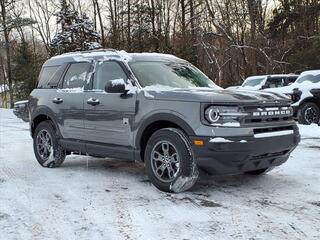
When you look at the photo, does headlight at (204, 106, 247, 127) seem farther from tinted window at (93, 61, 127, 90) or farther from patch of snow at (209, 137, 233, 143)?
tinted window at (93, 61, 127, 90)

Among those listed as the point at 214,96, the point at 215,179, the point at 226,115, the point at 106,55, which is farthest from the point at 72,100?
the point at 226,115

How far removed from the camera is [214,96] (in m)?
5.34

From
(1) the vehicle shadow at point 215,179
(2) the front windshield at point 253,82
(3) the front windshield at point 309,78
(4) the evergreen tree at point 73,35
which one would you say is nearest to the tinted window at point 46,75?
(1) the vehicle shadow at point 215,179

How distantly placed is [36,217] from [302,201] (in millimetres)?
2933

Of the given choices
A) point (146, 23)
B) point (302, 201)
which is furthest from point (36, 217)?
point (146, 23)

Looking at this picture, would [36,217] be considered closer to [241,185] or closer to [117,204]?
[117,204]

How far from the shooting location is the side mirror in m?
6.09

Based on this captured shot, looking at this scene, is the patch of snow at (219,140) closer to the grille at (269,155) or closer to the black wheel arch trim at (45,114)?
the grille at (269,155)

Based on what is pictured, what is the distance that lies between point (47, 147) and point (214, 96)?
3.56 m

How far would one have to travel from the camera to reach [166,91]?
5.75 m

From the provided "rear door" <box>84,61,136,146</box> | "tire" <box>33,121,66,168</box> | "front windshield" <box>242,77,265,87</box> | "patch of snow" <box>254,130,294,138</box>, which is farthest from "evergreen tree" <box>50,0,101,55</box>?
"patch of snow" <box>254,130,294,138</box>

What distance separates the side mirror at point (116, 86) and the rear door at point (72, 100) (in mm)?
872

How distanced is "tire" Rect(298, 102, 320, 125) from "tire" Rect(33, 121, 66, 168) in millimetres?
8599

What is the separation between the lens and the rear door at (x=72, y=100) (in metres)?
6.93
